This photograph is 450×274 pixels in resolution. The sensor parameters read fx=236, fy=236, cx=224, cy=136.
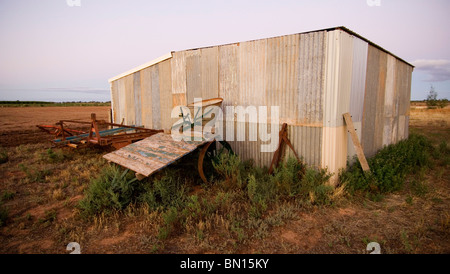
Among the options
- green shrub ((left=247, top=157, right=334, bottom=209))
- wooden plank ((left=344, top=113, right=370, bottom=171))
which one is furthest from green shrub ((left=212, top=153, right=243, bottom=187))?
wooden plank ((left=344, top=113, right=370, bottom=171))

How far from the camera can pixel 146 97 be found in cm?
1034

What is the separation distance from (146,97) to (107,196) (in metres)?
6.20

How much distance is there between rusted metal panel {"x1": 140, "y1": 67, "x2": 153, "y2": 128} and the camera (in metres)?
10.1

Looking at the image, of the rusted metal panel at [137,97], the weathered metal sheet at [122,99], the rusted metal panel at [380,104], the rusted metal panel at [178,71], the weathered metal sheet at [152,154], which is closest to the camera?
the weathered metal sheet at [152,154]

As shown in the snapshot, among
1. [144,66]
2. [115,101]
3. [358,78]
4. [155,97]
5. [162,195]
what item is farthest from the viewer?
[115,101]

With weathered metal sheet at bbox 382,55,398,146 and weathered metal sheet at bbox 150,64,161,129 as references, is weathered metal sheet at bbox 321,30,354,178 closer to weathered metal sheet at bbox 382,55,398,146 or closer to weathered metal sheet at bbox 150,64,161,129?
weathered metal sheet at bbox 382,55,398,146

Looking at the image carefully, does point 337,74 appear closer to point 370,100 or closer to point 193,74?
point 370,100

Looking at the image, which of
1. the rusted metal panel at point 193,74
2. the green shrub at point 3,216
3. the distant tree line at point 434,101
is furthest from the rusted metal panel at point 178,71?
the distant tree line at point 434,101

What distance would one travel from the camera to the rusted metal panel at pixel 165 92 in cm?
906

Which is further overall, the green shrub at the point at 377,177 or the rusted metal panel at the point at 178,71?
the rusted metal panel at the point at 178,71

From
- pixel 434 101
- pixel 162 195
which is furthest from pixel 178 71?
pixel 434 101

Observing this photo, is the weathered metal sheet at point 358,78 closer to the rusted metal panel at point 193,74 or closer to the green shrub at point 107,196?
the rusted metal panel at point 193,74

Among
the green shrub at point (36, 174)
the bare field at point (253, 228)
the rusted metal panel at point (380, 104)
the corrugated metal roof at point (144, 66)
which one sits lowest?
the bare field at point (253, 228)
